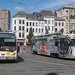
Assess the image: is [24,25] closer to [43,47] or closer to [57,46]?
[43,47]

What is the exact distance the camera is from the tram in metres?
23.9

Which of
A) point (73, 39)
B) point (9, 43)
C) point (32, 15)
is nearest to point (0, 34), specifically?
point (9, 43)

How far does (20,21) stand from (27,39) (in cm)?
754

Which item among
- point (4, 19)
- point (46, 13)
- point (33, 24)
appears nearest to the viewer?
point (33, 24)

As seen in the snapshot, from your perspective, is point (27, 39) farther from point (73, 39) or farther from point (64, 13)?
point (73, 39)

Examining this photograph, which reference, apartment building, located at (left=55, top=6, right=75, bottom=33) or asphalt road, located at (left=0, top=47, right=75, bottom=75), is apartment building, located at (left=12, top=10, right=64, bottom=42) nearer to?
apartment building, located at (left=55, top=6, right=75, bottom=33)

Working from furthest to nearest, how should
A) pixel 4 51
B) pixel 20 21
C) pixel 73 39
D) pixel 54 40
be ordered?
pixel 20 21 → pixel 54 40 → pixel 73 39 → pixel 4 51

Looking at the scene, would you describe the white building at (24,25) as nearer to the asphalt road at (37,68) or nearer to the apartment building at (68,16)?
the apartment building at (68,16)

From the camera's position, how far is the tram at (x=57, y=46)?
2386 centimetres

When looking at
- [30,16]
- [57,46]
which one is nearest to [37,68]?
[57,46]

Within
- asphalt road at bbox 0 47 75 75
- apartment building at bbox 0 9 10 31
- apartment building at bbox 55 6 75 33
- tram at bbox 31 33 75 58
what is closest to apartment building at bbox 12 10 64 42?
apartment building at bbox 55 6 75 33

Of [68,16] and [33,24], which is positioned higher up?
[68,16]

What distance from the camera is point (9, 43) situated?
739 inches

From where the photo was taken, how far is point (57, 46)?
25766 mm
